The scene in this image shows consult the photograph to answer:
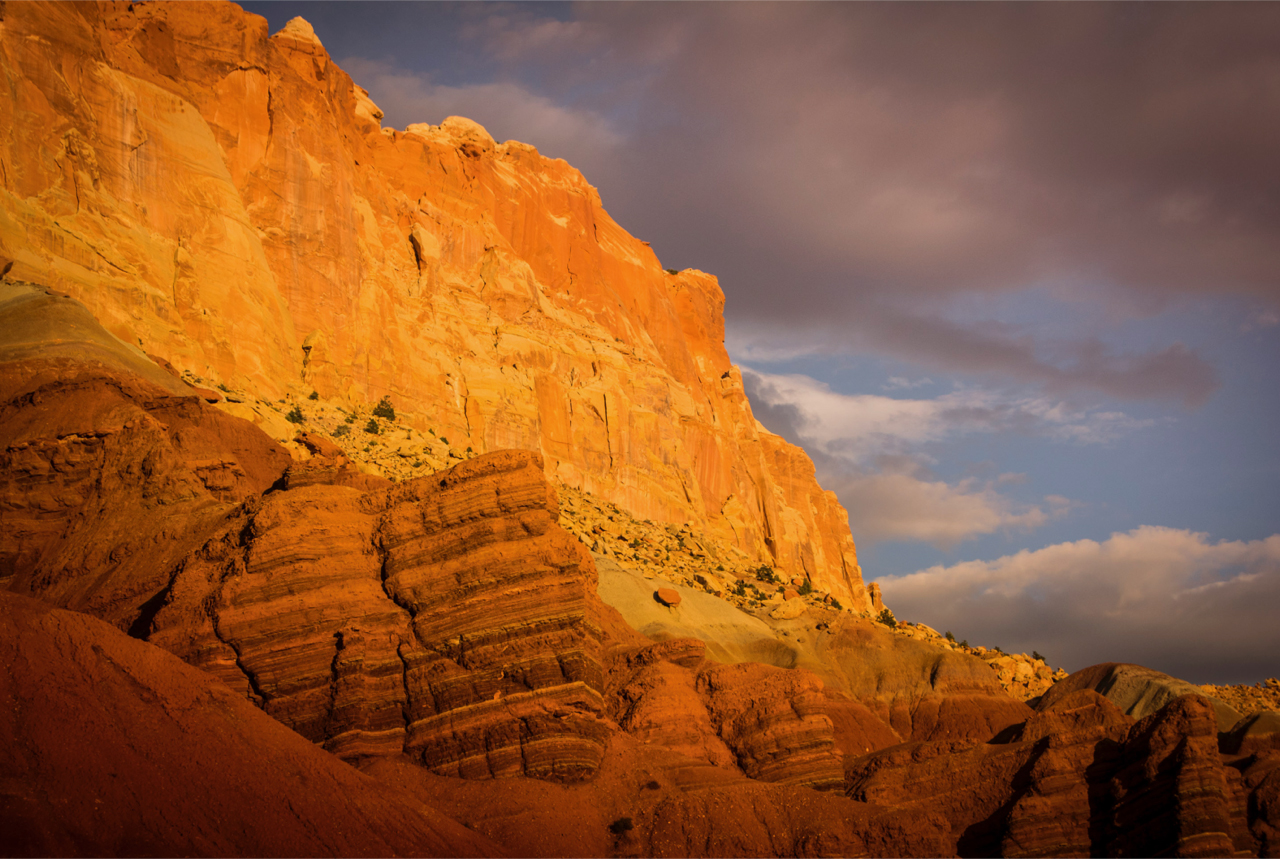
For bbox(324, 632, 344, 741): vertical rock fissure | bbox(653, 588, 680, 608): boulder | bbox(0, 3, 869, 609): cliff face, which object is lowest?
bbox(324, 632, 344, 741): vertical rock fissure

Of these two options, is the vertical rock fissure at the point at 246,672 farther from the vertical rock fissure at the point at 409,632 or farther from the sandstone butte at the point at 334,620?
the vertical rock fissure at the point at 409,632

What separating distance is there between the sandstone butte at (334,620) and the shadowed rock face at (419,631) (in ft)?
0.22

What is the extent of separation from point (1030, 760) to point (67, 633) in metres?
20.8

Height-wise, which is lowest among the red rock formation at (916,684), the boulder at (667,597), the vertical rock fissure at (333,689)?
the vertical rock fissure at (333,689)

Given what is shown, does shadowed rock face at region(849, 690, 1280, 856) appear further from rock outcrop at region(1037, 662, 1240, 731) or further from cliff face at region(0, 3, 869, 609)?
cliff face at region(0, 3, 869, 609)

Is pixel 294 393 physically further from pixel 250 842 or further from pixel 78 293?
pixel 250 842

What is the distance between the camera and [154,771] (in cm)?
1656

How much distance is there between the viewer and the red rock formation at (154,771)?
15.1 metres

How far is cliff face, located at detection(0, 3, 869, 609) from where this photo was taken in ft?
158

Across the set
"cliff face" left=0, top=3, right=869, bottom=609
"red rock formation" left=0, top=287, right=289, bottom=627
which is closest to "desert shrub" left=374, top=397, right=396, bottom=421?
"cliff face" left=0, top=3, right=869, bottom=609

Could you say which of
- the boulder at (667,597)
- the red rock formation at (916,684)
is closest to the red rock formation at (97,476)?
the boulder at (667,597)

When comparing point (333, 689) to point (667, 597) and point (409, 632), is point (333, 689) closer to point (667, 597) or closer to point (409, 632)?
point (409, 632)

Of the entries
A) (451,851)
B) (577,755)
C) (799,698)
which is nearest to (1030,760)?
(799,698)

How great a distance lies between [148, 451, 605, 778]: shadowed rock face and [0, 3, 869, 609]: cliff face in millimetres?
26607
